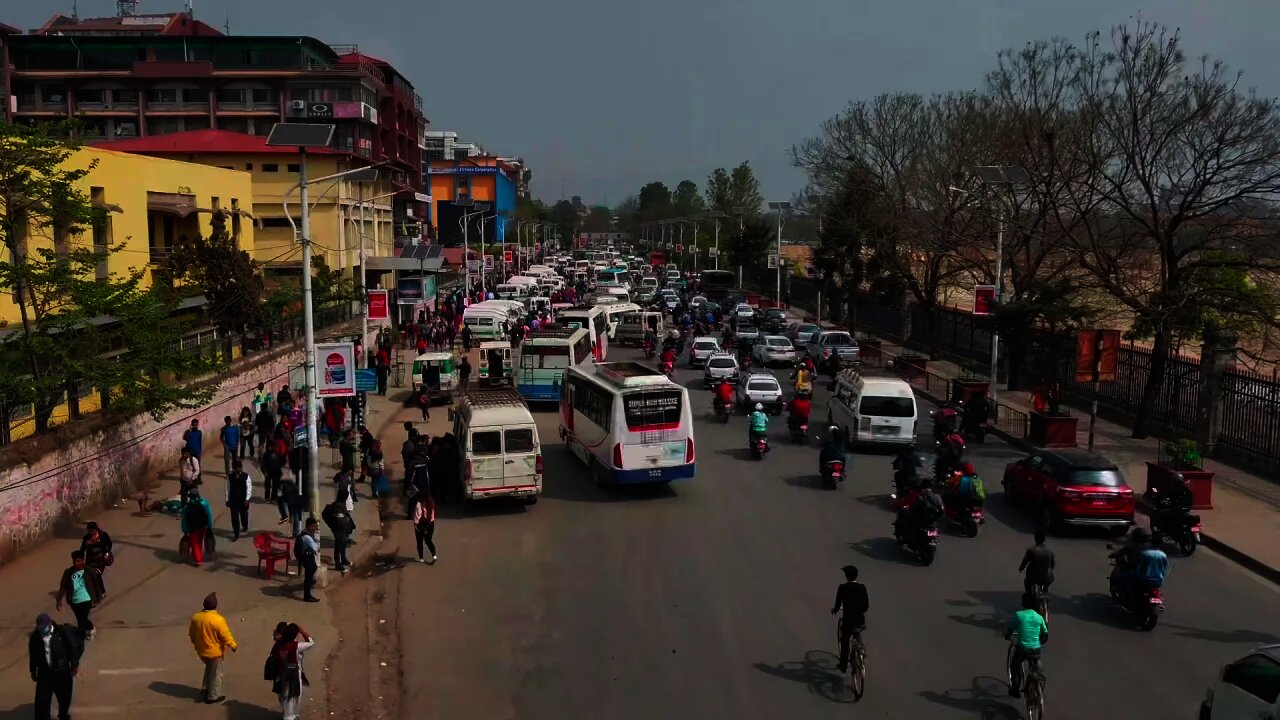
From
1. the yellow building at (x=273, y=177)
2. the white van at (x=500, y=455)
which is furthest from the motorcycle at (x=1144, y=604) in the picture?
the yellow building at (x=273, y=177)

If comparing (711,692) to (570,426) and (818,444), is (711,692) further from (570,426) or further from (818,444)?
(818,444)

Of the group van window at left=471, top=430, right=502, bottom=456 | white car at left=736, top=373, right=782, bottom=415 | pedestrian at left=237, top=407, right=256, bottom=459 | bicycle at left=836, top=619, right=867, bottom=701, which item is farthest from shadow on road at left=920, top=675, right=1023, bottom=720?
white car at left=736, top=373, right=782, bottom=415

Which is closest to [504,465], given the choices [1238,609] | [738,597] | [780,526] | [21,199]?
[780,526]

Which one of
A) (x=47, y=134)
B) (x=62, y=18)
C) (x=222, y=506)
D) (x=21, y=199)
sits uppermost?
(x=62, y=18)

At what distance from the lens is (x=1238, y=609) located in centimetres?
1527

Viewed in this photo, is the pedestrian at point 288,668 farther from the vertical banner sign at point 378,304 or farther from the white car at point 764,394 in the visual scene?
the vertical banner sign at point 378,304

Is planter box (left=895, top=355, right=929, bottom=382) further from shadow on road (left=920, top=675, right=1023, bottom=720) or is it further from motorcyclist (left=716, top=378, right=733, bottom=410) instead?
shadow on road (left=920, top=675, right=1023, bottom=720)

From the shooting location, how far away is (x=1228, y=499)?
22.0m

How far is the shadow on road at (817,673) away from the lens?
12.2 metres

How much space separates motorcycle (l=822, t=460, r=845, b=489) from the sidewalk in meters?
6.18

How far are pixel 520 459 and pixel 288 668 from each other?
978 centimetres

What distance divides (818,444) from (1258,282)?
37.5 ft

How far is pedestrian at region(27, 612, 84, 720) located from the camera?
11117 millimetres

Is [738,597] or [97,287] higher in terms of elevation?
[97,287]
